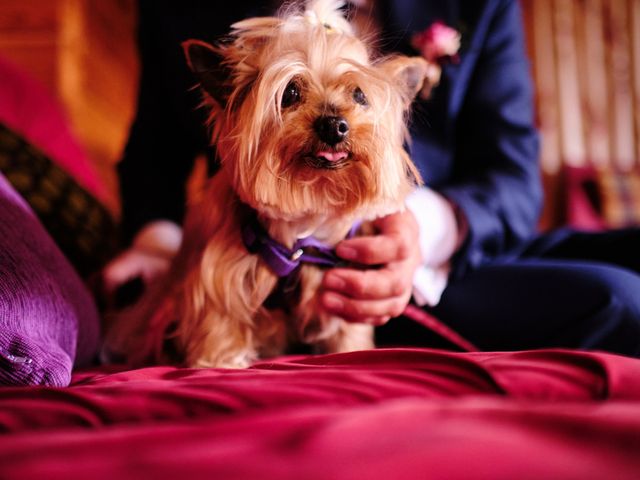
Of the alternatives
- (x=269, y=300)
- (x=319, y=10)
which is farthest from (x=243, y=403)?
(x=319, y=10)

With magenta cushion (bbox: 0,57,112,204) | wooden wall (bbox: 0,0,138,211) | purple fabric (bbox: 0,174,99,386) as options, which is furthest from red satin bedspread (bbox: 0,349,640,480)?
wooden wall (bbox: 0,0,138,211)

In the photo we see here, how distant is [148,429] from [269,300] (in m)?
0.40

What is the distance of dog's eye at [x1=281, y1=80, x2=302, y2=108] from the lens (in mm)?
735

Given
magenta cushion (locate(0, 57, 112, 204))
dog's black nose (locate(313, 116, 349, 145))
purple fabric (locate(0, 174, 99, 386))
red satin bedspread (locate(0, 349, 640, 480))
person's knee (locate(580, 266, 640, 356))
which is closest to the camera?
red satin bedspread (locate(0, 349, 640, 480))

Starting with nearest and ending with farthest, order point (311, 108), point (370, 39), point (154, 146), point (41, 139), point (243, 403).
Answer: point (243, 403), point (311, 108), point (370, 39), point (154, 146), point (41, 139)

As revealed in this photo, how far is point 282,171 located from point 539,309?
0.53m

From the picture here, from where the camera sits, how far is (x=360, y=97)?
2.47 feet

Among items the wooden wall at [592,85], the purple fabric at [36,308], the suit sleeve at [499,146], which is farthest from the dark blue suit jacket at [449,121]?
the wooden wall at [592,85]

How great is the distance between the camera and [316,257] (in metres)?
0.79

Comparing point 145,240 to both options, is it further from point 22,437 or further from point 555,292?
point 555,292

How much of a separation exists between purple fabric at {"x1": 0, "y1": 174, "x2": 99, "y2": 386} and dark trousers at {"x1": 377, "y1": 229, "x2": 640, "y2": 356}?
1.88ft

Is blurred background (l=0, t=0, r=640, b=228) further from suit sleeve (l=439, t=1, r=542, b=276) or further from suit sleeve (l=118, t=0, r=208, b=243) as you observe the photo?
suit sleeve (l=439, t=1, r=542, b=276)

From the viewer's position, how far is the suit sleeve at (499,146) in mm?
1044

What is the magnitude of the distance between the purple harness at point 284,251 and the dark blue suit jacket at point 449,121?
1.12 feet
